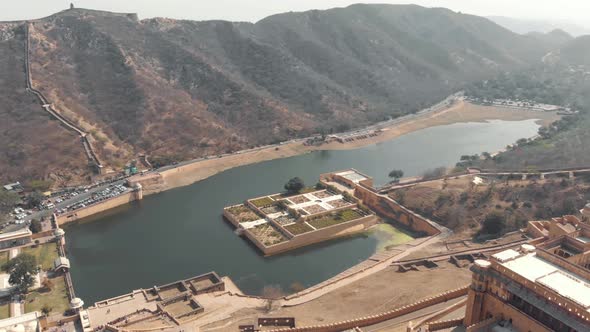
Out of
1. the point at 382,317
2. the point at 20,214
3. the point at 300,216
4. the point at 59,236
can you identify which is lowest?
the point at 300,216

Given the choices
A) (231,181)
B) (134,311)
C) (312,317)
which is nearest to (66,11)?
(231,181)

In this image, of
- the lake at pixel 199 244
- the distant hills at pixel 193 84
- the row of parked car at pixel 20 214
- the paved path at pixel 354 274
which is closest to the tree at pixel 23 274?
the lake at pixel 199 244

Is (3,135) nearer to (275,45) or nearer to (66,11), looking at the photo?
(66,11)

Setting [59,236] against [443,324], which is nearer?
[443,324]

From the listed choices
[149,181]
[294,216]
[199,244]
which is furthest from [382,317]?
[149,181]

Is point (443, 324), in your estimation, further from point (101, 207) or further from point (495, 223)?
point (101, 207)

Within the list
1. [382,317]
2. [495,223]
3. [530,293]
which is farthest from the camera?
[495,223]

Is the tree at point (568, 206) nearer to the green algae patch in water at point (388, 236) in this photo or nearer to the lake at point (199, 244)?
the green algae patch in water at point (388, 236)
